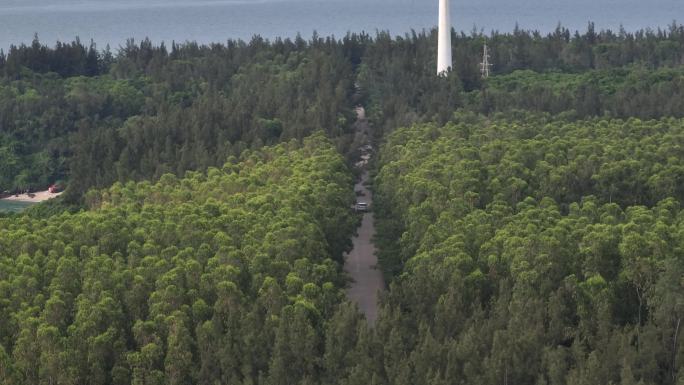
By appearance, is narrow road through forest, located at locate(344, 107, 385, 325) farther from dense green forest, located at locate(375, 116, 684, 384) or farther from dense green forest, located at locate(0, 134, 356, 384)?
dense green forest, located at locate(0, 134, 356, 384)

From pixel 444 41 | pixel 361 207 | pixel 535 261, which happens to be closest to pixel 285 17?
pixel 444 41

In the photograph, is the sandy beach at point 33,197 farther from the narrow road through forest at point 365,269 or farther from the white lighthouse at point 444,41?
the white lighthouse at point 444,41

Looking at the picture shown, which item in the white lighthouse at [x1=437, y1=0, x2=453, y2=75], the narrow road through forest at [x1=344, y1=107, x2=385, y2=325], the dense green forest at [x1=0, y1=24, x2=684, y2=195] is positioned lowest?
the narrow road through forest at [x1=344, y1=107, x2=385, y2=325]

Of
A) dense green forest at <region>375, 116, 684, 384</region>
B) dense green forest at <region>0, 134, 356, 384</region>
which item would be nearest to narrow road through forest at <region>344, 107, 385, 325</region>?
dense green forest at <region>375, 116, 684, 384</region>

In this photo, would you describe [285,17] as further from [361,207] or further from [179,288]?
[179,288]

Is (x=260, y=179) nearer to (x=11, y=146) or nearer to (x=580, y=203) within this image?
(x=580, y=203)

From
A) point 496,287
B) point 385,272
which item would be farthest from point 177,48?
→ point 496,287

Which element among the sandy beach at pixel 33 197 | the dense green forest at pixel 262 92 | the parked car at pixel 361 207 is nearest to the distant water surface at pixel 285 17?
the dense green forest at pixel 262 92
